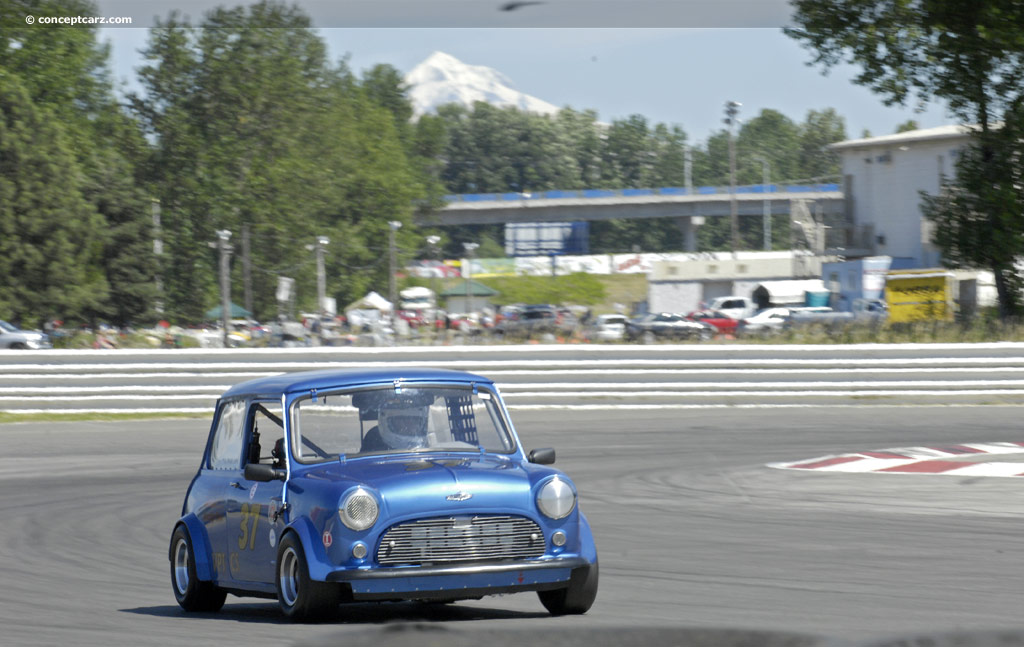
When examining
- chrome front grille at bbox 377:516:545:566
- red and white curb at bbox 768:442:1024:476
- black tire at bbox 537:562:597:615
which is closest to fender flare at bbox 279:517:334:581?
chrome front grille at bbox 377:516:545:566

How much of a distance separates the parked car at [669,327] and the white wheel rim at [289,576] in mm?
24741

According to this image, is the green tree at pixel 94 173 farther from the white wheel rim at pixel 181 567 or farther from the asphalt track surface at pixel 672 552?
the white wheel rim at pixel 181 567

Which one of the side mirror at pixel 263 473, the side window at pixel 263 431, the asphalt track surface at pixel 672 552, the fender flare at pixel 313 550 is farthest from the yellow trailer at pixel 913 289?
the fender flare at pixel 313 550

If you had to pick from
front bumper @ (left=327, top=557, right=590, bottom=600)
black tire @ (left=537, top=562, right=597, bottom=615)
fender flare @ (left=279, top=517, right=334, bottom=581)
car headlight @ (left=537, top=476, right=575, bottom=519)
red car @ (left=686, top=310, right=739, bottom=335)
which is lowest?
red car @ (left=686, top=310, right=739, bottom=335)

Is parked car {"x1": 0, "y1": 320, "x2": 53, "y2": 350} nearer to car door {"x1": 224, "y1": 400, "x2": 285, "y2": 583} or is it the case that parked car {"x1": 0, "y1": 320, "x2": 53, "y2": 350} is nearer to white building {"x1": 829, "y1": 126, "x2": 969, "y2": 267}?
car door {"x1": 224, "y1": 400, "x2": 285, "y2": 583}

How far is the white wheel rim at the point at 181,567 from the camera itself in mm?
8086

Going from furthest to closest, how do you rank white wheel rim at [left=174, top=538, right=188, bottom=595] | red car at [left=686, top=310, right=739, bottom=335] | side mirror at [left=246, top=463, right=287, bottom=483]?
red car at [left=686, top=310, right=739, bottom=335] → white wheel rim at [left=174, top=538, right=188, bottom=595] → side mirror at [left=246, top=463, right=287, bottom=483]

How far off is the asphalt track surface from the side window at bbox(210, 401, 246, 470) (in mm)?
877

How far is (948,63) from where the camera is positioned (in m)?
28.7

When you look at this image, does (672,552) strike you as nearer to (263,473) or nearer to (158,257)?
(263,473)

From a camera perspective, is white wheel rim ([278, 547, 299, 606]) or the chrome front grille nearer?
the chrome front grille

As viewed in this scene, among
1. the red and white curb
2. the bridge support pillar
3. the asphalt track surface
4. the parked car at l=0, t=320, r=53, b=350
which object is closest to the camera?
the asphalt track surface

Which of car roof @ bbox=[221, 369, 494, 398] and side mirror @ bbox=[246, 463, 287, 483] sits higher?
car roof @ bbox=[221, 369, 494, 398]

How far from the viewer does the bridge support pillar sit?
122312 mm
